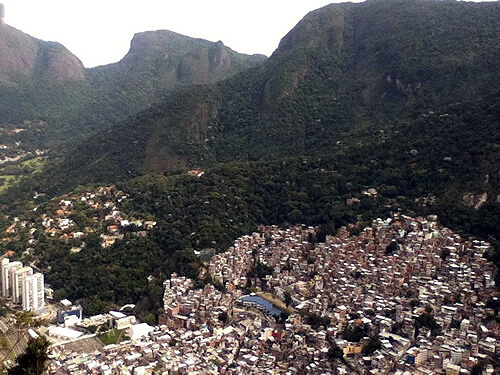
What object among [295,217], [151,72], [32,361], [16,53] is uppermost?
[16,53]

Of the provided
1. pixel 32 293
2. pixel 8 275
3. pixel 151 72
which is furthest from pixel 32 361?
pixel 151 72

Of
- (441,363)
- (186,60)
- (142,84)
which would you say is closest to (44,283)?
(441,363)

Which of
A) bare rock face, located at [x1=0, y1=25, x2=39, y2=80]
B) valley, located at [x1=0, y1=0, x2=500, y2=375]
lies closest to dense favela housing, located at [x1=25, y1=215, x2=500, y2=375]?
valley, located at [x1=0, y1=0, x2=500, y2=375]

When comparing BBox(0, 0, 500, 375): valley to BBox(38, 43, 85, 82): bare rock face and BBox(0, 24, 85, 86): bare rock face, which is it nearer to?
BBox(0, 24, 85, 86): bare rock face

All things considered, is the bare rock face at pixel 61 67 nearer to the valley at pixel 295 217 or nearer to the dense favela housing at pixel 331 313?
the valley at pixel 295 217

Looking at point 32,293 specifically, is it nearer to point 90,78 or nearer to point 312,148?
point 312,148

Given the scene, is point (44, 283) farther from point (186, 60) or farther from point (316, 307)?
point (186, 60)

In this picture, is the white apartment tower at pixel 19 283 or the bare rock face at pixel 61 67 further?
the bare rock face at pixel 61 67

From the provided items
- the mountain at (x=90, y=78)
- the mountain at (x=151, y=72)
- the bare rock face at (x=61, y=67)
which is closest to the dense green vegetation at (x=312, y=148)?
the mountain at (x=90, y=78)
